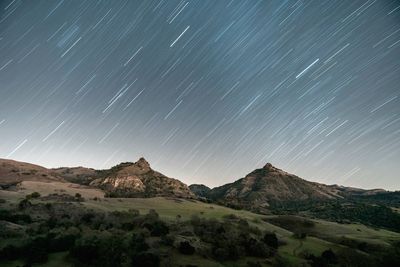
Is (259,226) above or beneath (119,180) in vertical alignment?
beneath

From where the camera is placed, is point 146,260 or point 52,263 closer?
point 146,260

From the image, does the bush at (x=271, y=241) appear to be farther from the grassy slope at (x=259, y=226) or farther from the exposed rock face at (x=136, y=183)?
the exposed rock face at (x=136, y=183)

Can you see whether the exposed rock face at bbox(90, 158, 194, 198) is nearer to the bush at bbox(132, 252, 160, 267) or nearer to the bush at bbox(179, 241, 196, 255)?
the bush at bbox(179, 241, 196, 255)

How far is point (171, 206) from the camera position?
98.8 meters

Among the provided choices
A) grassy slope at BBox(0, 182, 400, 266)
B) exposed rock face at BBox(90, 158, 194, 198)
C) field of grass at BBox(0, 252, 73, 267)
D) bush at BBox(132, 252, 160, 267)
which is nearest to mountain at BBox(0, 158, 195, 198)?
exposed rock face at BBox(90, 158, 194, 198)

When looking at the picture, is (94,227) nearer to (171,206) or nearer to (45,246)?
(45,246)

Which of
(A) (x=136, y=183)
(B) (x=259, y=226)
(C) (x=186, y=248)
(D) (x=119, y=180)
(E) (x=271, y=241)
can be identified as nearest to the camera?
(C) (x=186, y=248)

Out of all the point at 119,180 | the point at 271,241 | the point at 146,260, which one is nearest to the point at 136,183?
the point at 119,180

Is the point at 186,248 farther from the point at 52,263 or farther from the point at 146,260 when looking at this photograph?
the point at 52,263

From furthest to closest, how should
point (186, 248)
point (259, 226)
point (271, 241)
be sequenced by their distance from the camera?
1. point (259, 226)
2. point (271, 241)
3. point (186, 248)

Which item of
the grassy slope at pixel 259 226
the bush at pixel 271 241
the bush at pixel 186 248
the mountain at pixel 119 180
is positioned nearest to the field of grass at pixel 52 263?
the grassy slope at pixel 259 226

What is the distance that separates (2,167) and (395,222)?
163 meters

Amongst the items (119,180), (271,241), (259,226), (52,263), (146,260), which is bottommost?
(52,263)

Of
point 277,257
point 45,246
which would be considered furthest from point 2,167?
point 277,257
